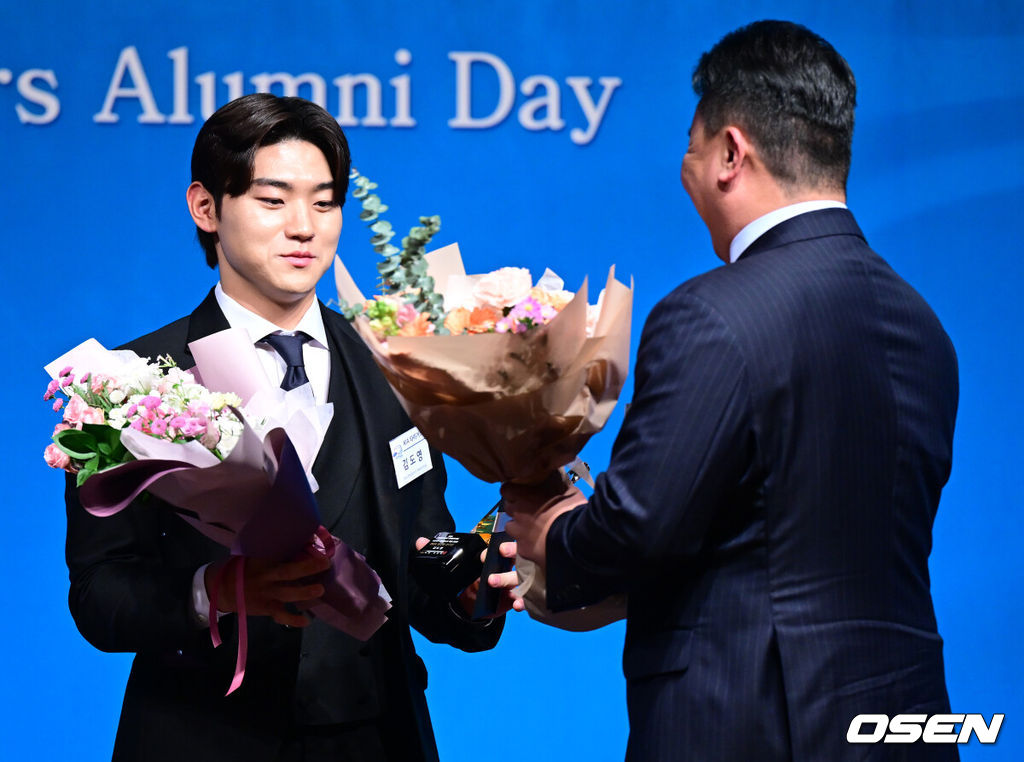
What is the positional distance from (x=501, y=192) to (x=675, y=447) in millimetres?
2256

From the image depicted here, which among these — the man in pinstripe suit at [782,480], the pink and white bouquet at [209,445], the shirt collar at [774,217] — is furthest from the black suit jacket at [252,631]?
the shirt collar at [774,217]

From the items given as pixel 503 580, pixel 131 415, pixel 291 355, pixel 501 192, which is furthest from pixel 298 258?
pixel 501 192

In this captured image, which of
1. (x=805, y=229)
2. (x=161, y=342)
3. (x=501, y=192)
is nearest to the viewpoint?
(x=805, y=229)

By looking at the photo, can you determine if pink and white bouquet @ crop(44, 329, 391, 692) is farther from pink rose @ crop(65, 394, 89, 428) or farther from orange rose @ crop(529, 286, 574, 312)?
orange rose @ crop(529, 286, 574, 312)

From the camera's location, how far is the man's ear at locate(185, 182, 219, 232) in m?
2.16

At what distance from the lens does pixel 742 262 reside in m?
1.57

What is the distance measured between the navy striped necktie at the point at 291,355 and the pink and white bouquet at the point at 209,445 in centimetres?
23

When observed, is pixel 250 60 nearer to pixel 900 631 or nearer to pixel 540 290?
pixel 540 290

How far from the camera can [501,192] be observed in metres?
3.64

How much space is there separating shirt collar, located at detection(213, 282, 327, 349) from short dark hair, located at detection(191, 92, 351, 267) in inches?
6.3

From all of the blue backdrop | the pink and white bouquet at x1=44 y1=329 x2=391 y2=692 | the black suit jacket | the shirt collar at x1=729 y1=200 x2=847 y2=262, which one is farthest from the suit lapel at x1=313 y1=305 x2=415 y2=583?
the blue backdrop

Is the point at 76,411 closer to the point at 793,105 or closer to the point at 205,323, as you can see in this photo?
the point at 205,323

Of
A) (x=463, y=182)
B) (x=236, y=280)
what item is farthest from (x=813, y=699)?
(x=463, y=182)

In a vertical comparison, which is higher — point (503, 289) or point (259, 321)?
point (259, 321)
